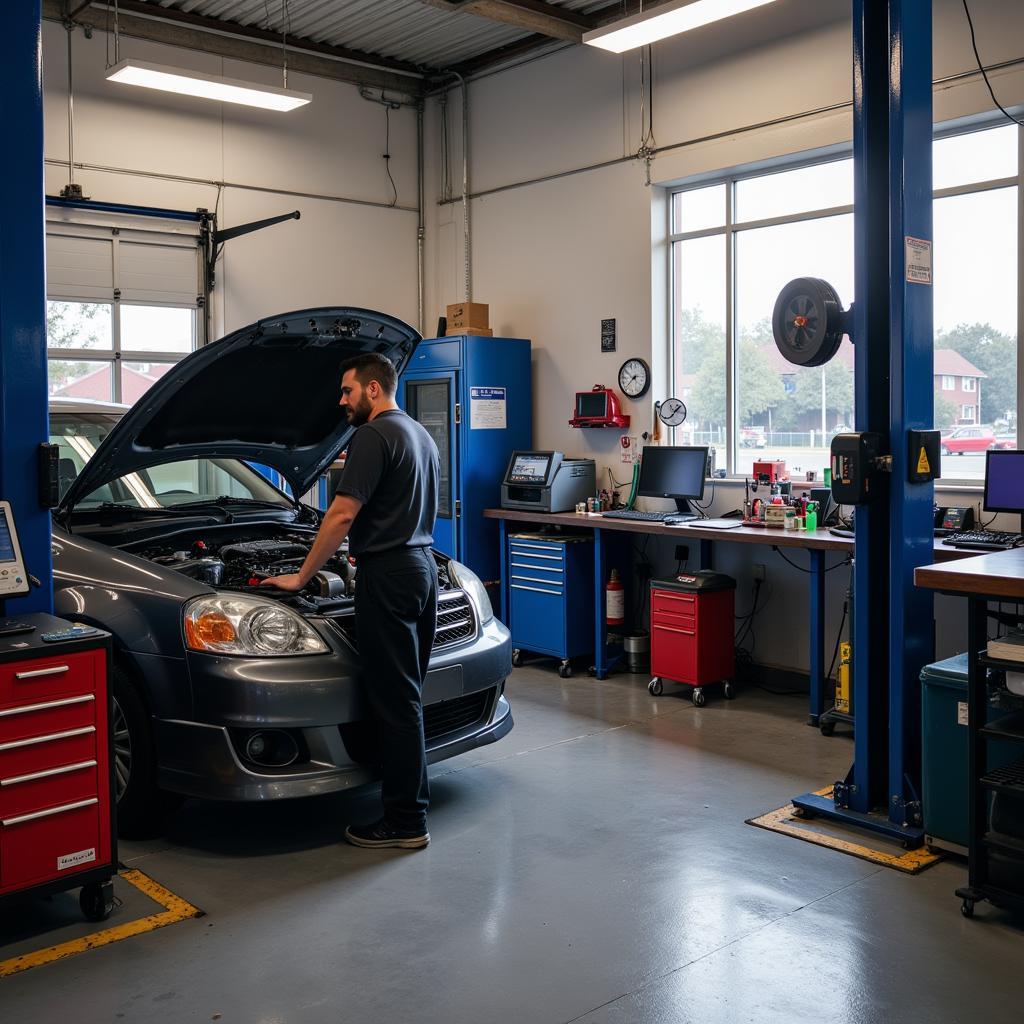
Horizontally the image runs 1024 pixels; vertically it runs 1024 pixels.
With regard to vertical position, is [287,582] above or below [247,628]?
above

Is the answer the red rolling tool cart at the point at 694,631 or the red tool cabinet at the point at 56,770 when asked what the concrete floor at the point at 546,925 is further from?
the red rolling tool cart at the point at 694,631

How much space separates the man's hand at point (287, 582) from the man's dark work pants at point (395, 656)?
0.19 metres

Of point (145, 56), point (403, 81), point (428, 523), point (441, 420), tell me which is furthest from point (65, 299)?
point (428, 523)

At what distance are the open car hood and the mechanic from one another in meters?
0.50

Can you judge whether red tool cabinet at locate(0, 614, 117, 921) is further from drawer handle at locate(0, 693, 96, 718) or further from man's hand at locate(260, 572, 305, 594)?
man's hand at locate(260, 572, 305, 594)

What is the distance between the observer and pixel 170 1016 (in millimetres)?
2441

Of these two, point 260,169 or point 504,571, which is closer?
point 504,571

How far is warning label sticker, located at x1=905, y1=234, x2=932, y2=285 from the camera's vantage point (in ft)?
11.4

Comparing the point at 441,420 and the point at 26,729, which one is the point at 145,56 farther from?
the point at 26,729

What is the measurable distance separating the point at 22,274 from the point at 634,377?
4.10 m

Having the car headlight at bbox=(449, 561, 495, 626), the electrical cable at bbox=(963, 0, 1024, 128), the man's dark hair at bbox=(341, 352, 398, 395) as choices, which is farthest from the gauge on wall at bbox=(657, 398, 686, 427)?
the man's dark hair at bbox=(341, 352, 398, 395)

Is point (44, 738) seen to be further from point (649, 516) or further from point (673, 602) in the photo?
point (649, 516)

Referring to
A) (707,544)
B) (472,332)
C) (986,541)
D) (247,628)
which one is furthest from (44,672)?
(472,332)

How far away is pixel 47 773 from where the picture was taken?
2775 mm
